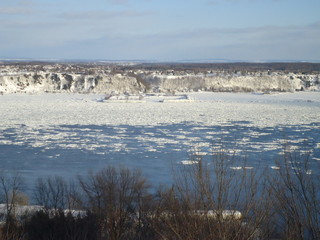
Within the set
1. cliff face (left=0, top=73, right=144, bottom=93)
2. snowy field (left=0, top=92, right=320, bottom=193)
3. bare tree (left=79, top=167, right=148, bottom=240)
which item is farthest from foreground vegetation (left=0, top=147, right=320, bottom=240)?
cliff face (left=0, top=73, right=144, bottom=93)

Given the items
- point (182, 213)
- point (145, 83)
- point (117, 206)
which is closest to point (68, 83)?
point (145, 83)

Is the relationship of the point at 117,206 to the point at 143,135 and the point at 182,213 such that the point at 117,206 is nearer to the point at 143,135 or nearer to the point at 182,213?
the point at 182,213

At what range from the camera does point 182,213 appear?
4766mm

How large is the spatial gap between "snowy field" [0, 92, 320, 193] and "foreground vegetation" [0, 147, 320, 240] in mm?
1416

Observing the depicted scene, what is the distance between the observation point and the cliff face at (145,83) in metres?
35.7

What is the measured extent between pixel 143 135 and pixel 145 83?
25.3 m

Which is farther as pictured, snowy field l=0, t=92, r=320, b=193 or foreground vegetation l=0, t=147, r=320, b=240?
snowy field l=0, t=92, r=320, b=193

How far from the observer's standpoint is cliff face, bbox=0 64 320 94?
35.7 m

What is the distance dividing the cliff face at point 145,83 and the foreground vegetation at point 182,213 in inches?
1097

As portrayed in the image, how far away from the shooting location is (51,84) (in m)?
36.7

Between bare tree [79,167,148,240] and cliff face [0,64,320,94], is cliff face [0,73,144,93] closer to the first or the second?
cliff face [0,64,320,94]

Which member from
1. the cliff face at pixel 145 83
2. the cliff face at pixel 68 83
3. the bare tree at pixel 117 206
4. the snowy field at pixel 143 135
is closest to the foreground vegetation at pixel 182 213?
the bare tree at pixel 117 206

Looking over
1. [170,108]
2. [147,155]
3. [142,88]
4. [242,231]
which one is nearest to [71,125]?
[147,155]

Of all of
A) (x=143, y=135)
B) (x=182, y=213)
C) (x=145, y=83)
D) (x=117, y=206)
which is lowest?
(x=145, y=83)
